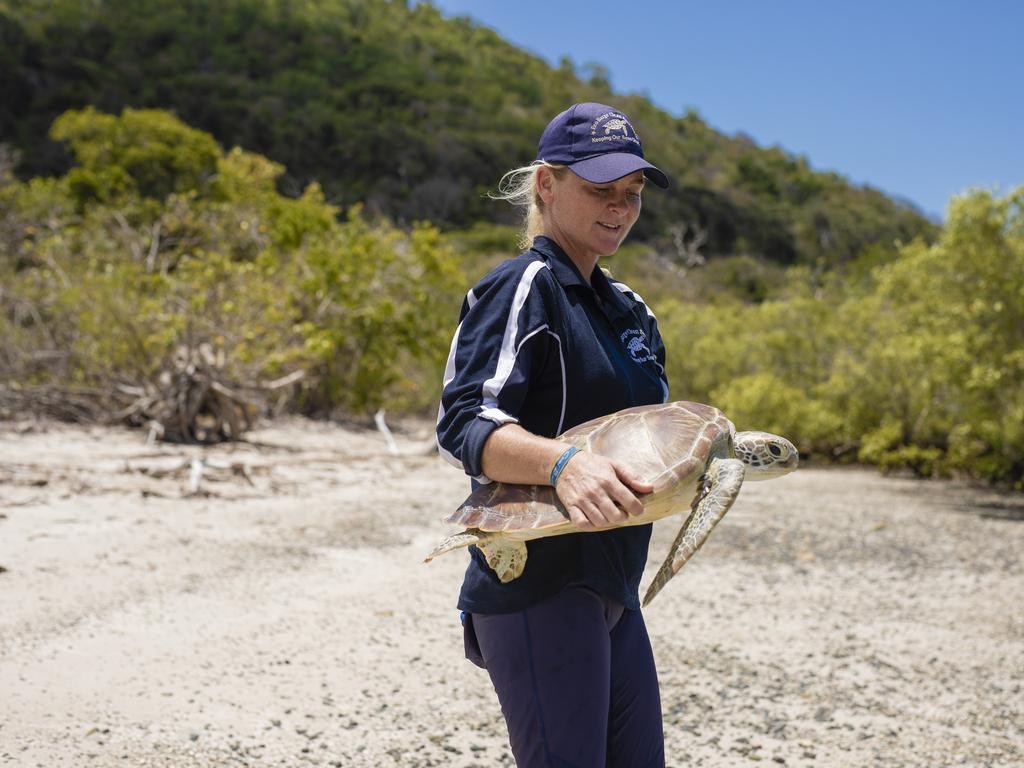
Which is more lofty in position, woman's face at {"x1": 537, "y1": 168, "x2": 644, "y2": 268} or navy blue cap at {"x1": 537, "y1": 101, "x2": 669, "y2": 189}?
navy blue cap at {"x1": 537, "y1": 101, "x2": 669, "y2": 189}

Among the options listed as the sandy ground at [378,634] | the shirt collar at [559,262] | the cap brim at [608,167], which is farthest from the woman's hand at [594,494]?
the sandy ground at [378,634]

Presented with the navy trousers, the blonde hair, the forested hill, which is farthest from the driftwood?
the forested hill

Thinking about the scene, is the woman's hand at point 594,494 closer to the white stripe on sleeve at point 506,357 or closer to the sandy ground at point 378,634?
the white stripe on sleeve at point 506,357

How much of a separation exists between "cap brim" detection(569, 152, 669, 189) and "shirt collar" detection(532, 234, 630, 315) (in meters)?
0.17

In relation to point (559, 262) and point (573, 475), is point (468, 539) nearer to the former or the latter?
point (573, 475)

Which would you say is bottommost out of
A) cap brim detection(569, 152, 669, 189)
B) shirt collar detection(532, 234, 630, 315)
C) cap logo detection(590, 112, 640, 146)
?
shirt collar detection(532, 234, 630, 315)

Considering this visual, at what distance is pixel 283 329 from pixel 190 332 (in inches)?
104

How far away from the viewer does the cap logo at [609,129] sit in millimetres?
1900

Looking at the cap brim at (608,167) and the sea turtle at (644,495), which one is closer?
the sea turtle at (644,495)

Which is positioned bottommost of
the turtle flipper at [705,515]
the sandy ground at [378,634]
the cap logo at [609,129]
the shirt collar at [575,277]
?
the sandy ground at [378,634]

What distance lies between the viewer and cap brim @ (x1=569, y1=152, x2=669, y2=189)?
1.85m

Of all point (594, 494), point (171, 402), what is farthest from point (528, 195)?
point (171, 402)

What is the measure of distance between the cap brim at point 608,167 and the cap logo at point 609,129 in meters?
0.04

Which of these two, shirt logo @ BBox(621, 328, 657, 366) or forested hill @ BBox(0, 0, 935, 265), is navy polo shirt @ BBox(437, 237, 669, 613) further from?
forested hill @ BBox(0, 0, 935, 265)
